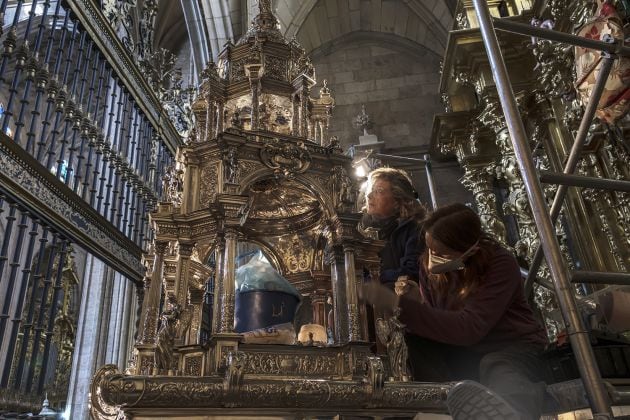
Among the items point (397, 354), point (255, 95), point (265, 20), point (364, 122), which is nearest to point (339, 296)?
point (397, 354)

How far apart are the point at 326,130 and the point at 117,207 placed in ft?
10.7

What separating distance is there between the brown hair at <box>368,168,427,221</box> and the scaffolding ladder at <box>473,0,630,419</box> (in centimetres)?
102

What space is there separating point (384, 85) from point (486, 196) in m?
4.82

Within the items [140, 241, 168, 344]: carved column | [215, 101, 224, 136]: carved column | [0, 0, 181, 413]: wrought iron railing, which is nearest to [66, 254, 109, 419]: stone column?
[0, 0, 181, 413]: wrought iron railing

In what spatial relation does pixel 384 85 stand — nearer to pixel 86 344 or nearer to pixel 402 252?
pixel 86 344

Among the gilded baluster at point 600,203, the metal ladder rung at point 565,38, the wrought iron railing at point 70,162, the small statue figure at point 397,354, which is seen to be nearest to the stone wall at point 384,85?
the wrought iron railing at point 70,162

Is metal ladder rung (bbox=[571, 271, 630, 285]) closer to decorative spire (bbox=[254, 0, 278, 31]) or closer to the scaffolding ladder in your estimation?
the scaffolding ladder

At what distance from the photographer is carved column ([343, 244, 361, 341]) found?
8.28 feet

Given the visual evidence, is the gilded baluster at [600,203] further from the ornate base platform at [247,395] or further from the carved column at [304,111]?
the ornate base platform at [247,395]

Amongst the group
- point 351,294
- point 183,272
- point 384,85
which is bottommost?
point 351,294

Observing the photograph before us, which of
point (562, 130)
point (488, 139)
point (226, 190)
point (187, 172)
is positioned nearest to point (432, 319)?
point (226, 190)

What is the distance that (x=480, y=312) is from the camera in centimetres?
163

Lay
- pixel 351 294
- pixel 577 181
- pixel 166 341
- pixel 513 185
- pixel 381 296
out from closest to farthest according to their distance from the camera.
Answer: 1. pixel 577 181
2. pixel 381 296
3. pixel 166 341
4. pixel 351 294
5. pixel 513 185

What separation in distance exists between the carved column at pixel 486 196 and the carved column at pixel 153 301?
4842 mm
